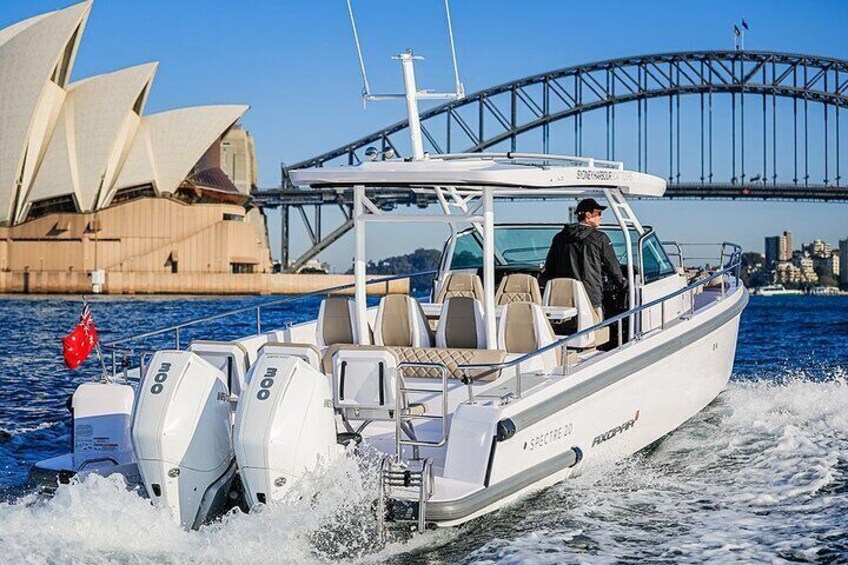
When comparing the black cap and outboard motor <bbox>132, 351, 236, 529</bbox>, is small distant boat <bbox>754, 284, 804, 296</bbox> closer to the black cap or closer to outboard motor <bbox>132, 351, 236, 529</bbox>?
the black cap

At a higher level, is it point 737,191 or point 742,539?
point 737,191

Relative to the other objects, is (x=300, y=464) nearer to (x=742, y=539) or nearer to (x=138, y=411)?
(x=138, y=411)

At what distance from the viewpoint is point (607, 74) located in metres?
85.8

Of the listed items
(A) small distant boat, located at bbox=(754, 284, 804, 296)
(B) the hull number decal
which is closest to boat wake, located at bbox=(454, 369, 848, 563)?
(B) the hull number decal

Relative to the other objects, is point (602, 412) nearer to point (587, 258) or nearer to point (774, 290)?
point (587, 258)

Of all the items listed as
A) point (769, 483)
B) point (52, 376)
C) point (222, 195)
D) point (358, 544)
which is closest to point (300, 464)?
point (358, 544)

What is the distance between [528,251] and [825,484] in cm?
429

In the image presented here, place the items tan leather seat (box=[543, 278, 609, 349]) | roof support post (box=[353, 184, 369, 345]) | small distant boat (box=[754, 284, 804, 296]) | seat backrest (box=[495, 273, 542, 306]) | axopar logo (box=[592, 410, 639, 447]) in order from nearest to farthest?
roof support post (box=[353, 184, 369, 345])
axopar logo (box=[592, 410, 639, 447])
tan leather seat (box=[543, 278, 609, 349])
seat backrest (box=[495, 273, 542, 306])
small distant boat (box=[754, 284, 804, 296])

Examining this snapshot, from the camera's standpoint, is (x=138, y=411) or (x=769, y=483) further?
(x=769, y=483)

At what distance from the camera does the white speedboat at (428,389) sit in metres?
6.53

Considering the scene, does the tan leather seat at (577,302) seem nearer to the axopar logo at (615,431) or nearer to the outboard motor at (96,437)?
the axopar logo at (615,431)

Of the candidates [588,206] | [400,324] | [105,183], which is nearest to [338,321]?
[400,324]

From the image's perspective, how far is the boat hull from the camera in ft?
22.9

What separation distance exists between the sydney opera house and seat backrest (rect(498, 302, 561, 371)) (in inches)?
2103
